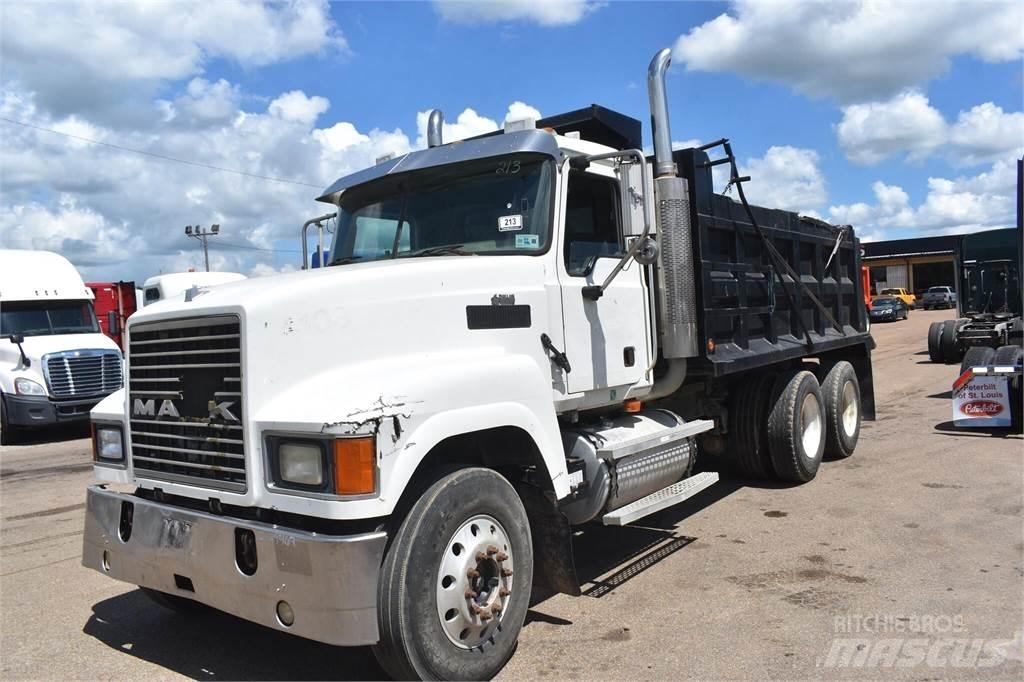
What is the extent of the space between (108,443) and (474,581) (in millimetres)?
2215

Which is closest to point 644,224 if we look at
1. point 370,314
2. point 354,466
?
point 370,314

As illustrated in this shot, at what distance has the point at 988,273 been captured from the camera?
59.3ft

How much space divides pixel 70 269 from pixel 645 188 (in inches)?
539

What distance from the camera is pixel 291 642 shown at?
431 centimetres

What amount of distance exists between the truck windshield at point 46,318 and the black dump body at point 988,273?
729 inches

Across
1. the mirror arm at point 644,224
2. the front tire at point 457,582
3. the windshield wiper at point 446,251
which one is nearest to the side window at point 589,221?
the mirror arm at point 644,224

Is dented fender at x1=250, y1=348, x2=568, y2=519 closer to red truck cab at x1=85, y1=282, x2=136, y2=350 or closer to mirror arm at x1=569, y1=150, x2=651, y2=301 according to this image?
mirror arm at x1=569, y1=150, x2=651, y2=301

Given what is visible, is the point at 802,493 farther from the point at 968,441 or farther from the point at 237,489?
the point at 237,489

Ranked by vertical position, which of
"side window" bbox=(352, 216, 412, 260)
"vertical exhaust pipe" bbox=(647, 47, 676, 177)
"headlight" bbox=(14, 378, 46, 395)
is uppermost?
"vertical exhaust pipe" bbox=(647, 47, 676, 177)

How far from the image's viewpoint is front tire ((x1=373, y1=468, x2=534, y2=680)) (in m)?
3.35

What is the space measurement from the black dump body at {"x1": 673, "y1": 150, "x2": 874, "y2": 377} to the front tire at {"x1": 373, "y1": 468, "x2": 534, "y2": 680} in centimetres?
267

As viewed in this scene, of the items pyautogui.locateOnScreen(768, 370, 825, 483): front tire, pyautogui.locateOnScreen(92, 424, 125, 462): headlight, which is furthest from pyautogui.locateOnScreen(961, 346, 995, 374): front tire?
pyautogui.locateOnScreen(92, 424, 125, 462): headlight

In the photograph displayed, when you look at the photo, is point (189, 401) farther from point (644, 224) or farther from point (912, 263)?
point (912, 263)

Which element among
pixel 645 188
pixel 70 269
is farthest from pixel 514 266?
pixel 70 269
